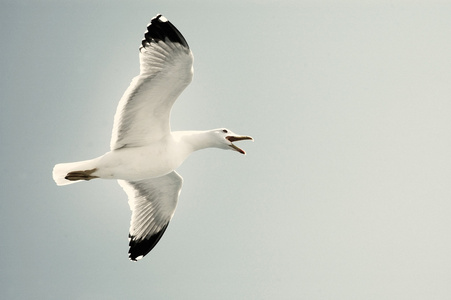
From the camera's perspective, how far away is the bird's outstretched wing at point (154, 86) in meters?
7.17

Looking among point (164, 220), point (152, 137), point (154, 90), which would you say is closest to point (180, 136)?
point (152, 137)

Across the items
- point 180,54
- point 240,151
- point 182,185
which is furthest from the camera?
point 182,185

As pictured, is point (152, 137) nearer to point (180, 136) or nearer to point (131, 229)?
point (180, 136)

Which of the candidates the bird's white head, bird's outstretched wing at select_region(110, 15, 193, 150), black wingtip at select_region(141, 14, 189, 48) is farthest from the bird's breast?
black wingtip at select_region(141, 14, 189, 48)

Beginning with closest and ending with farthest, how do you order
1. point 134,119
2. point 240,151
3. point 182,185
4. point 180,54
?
point 180,54, point 134,119, point 240,151, point 182,185

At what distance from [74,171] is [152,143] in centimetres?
100

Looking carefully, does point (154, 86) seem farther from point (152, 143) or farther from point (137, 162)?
point (137, 162)

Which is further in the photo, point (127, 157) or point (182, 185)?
point (182, 185)

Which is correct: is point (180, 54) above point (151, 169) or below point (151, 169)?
above

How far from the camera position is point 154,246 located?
8.95m

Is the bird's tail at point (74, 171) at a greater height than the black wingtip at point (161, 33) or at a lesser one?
lesser

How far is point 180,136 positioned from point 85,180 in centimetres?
129

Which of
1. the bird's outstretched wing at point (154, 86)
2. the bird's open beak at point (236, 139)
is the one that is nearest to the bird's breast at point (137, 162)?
the bird's outstretched wing at point (154, 86)

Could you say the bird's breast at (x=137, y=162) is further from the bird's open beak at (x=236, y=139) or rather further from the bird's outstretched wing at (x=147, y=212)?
the bird's outstretched wing at (x=147, y=212)
